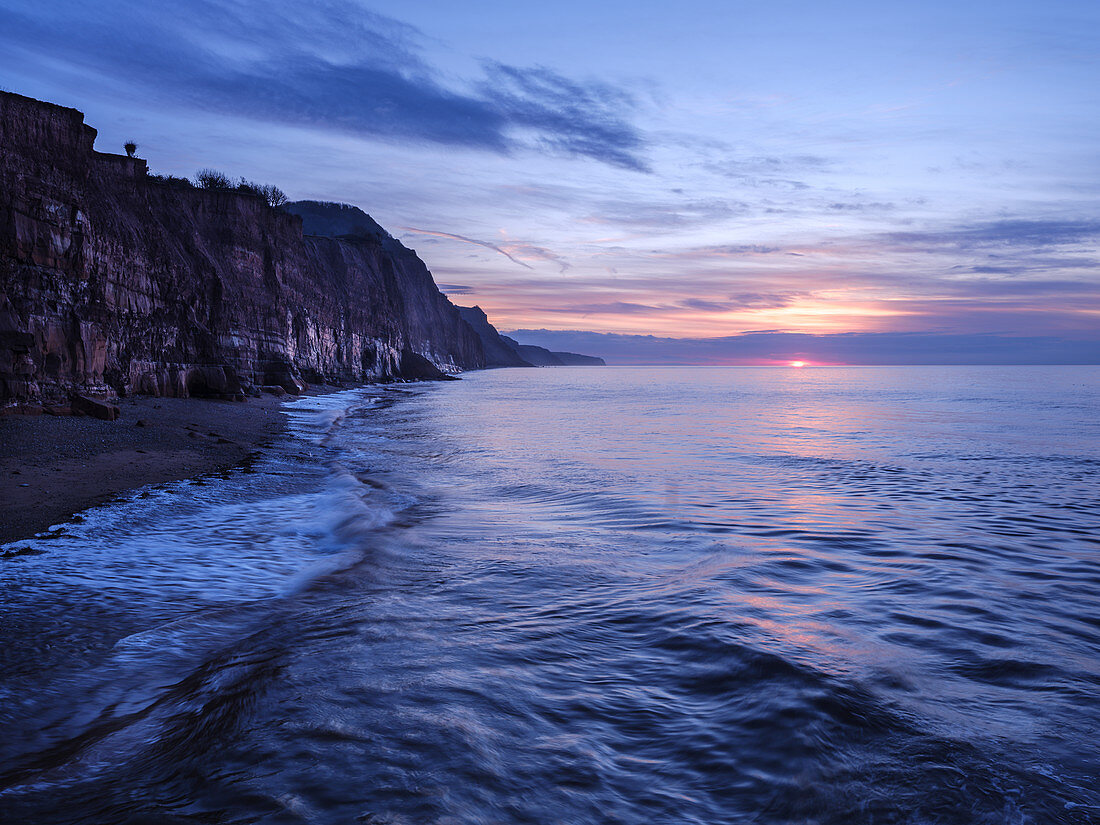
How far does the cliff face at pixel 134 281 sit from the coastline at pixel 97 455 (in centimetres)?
200

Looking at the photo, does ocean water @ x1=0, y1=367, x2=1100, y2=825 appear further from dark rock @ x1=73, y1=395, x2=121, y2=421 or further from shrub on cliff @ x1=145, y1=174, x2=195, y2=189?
shrub on cliff @ x1=145, y1=174, x2=195, y2=189

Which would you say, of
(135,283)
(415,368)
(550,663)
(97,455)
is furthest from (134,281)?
(415,368)

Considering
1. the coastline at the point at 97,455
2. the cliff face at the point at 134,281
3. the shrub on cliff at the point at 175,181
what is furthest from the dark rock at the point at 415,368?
the coastline at the point at 97,455

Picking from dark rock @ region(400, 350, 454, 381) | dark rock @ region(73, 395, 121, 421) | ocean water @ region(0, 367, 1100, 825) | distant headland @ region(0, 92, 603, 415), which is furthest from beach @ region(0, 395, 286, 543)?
dark rock @ region(400, 350, 454, 381)

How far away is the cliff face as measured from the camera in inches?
618

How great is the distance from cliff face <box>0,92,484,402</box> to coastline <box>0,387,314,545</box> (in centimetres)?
200

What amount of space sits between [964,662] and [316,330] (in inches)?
2293

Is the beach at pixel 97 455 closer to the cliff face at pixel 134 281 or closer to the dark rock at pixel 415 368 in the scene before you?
the cliff face at pixel 134 281

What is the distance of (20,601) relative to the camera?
529 cm

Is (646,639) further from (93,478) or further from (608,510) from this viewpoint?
(93,478)

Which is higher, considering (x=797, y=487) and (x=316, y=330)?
(x=316, y=330)

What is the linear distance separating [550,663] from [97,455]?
11596mm

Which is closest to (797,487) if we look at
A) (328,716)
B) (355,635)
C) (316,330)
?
(355,635)

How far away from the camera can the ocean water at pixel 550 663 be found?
316 centimetres
